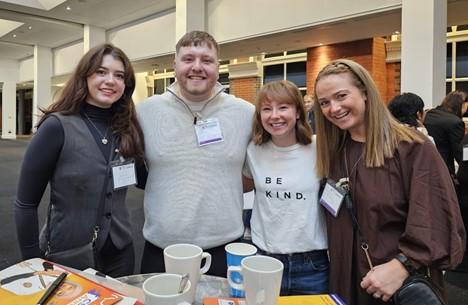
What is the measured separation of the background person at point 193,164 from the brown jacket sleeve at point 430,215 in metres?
0.63

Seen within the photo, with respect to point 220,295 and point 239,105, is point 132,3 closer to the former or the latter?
point 239,105

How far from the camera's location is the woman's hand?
41.6 inches

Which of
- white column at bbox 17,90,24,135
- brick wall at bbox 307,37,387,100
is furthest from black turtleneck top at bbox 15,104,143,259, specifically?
white column at bbox 17,90,24,135

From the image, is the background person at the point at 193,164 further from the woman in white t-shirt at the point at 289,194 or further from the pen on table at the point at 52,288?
the pen on table at the point at 52,288

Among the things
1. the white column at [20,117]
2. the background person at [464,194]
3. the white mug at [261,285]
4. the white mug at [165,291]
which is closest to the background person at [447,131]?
the background person at [464,194]

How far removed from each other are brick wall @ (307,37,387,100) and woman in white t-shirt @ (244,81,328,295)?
7.96 meters

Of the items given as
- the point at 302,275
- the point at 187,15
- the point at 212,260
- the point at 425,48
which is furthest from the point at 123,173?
the point at 187,15

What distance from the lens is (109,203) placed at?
1.34 metres

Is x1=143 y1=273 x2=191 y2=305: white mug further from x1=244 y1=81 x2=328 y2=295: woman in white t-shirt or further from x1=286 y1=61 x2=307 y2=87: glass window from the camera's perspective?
x1=286 y1=61 x2=307 y2=87: glass window

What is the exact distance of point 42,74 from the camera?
1545 centimetres

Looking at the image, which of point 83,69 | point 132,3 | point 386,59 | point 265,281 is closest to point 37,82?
point 132,3

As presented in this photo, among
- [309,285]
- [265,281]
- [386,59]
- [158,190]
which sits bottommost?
[309,285]

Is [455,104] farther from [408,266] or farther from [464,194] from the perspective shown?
[408,266]

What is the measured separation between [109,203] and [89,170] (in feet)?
0.49
